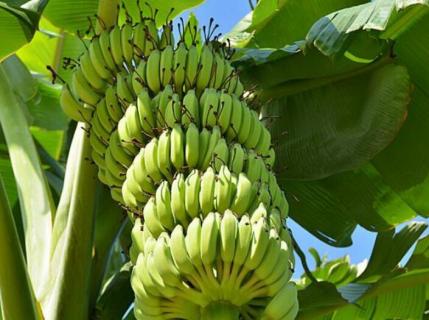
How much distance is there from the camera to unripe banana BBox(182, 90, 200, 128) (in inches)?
62.2

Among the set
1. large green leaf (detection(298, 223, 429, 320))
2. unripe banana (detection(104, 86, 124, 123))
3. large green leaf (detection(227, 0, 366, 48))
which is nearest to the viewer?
unripe banana (detection(104, 86, 124, 123))

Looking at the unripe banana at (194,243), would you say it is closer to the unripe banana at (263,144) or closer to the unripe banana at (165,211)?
the unripe banana at (165,211)

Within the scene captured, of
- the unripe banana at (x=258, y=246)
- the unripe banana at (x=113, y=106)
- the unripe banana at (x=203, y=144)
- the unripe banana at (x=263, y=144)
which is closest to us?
the unripe banana at (x=258, y=246)

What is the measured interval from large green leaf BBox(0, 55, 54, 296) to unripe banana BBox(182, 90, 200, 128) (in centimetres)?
58

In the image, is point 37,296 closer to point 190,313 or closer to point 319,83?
point 190,313

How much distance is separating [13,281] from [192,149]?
509 millimetres

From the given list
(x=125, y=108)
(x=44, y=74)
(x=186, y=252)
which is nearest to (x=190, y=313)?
(x=186, y=252)

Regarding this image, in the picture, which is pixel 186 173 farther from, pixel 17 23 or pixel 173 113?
pixel 17 23

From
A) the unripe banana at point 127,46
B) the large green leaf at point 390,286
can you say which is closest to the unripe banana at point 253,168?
the unripe banana at point 127,46

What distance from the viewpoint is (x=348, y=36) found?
184 centimetres

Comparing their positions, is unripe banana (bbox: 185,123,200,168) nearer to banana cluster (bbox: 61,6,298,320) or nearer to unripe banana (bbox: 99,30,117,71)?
banana cluster (bbox: 61,6,298,320)

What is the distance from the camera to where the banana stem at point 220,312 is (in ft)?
4.55

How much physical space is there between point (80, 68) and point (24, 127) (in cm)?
41

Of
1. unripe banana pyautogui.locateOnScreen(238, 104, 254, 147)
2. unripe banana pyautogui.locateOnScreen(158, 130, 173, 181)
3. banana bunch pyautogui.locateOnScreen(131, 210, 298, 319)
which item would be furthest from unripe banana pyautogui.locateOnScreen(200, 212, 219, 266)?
unripe banana pyautogui.locateOnScreen(238, 104, 254, 147)
